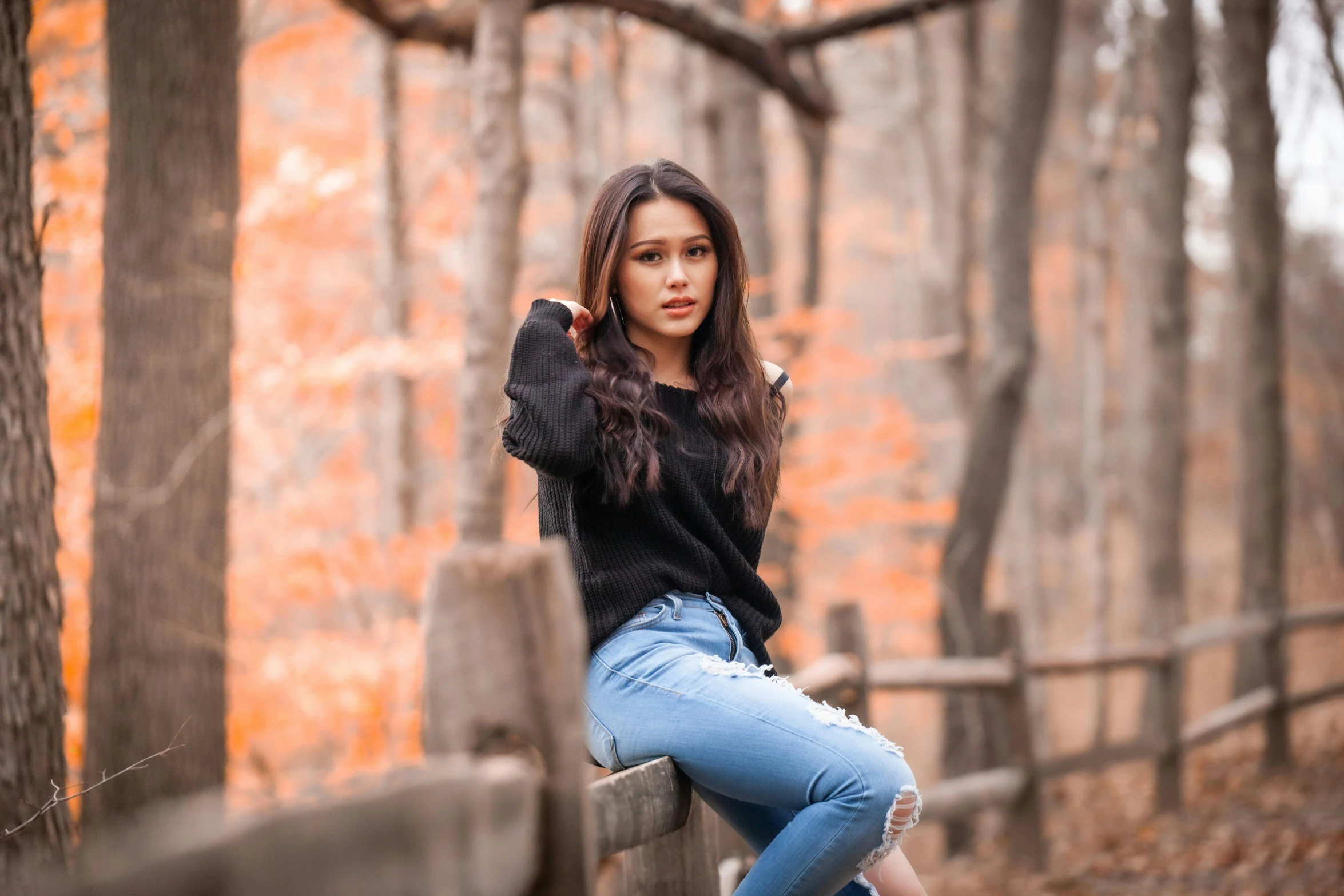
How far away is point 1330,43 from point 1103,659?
669 cm

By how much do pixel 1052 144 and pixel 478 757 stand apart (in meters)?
19.4

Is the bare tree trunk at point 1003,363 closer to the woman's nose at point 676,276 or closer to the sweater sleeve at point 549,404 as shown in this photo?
the woman's nose at point 676,276

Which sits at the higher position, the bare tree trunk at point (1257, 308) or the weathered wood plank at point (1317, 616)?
the bare tree trunk at point (1257, 308)

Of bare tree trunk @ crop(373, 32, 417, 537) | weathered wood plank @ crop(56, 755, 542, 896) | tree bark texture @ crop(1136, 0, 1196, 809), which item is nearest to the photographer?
weathered wood plank @ crop(56, 755, 542, 896)

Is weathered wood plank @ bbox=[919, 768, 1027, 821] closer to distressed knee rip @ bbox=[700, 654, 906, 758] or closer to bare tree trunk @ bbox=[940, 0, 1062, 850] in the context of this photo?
bare tree trunk @ bbox=[940, 0, 1062, 850]

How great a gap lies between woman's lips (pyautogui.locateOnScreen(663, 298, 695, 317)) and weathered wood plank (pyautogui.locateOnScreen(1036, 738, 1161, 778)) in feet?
15.4

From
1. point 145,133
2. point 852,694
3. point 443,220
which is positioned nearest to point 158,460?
point 145,133

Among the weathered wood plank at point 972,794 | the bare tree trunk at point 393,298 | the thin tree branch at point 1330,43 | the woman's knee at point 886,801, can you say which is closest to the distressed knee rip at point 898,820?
the woman's knee at point 886,801

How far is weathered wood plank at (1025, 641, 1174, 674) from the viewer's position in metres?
6.53

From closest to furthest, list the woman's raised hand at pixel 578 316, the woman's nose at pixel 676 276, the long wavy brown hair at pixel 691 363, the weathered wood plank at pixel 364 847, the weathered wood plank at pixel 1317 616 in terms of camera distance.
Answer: the weathered wood plank at pixel 364 847, the long wavy brown hair at pixel 691 363, the woman's raised hand at pixel 578 316, the woman's nose at pixel 676 276, the weathered wood plank at pixel 1317 616

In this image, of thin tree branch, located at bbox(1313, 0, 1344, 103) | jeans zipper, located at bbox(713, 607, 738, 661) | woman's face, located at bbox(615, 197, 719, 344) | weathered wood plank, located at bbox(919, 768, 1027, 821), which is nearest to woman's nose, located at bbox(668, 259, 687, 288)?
woman's face, located at bbox(615, 197, 719, 344)

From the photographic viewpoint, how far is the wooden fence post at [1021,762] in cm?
601

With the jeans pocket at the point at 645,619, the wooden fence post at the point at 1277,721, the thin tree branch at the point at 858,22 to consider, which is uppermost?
the thin tree branch at the point at 858,22

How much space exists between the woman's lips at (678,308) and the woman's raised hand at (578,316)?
183mm
